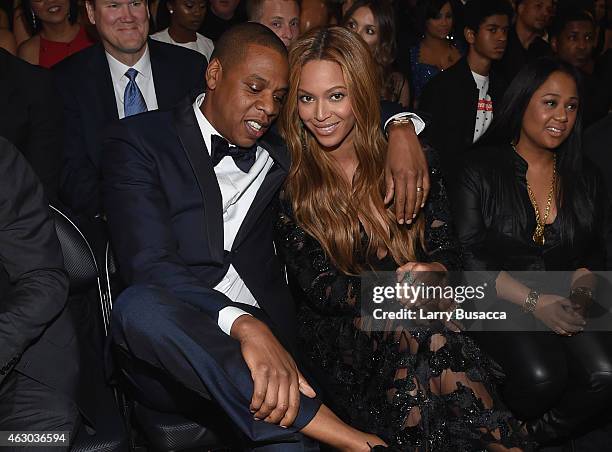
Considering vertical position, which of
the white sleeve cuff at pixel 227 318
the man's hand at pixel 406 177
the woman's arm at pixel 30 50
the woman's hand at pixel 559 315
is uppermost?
the woman's arm at pixel 30 50

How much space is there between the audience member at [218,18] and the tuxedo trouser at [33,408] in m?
3.52

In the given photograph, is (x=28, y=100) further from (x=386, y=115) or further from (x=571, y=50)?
(x=571, y=50)

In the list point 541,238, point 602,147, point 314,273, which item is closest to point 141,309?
point 314,273

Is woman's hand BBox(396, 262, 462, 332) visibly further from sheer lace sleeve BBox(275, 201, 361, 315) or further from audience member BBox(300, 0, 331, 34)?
audience member BBox(300, 0, 331, 34)

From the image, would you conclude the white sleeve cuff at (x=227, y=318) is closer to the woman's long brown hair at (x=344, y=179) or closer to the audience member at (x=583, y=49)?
the woman's long brown hair at (x=344, y=179)

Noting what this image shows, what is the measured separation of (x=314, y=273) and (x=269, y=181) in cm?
35

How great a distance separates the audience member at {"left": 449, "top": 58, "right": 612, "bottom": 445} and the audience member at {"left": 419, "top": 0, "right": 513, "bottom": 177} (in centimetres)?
70

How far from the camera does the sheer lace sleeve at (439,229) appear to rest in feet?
9.20

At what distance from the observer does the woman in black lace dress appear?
2396 mm

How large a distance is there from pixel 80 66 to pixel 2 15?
190cm

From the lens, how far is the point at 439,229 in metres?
2.84

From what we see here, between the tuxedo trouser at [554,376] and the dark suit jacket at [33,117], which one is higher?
the dark suit jacket at [33,117]

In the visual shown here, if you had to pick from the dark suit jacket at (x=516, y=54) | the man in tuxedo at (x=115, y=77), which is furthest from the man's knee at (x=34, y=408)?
the dark suit jacket at (x=516, y=54)

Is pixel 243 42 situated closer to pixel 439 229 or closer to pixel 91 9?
pixel 439 229
